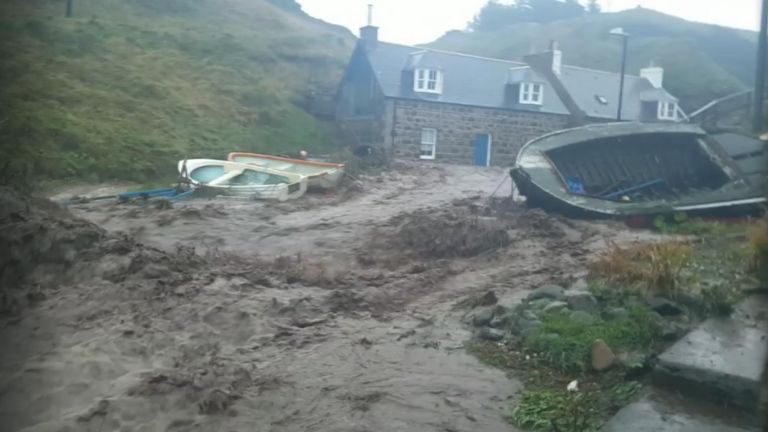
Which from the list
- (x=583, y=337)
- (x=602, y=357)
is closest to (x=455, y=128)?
(x=583, y=337)

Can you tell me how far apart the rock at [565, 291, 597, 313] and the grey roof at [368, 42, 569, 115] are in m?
15.1

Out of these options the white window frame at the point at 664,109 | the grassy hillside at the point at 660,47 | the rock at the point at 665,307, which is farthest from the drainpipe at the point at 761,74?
the white window frame at the point at 664,109

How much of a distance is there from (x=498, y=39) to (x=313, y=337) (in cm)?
2215

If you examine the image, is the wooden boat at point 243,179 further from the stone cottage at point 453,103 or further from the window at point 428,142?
the window at point 428,142

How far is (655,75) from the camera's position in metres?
12.7

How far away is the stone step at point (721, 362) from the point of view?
11.0 feet

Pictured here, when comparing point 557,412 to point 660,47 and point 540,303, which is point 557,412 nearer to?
point 540,303

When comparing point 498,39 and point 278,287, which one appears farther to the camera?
point 498,39

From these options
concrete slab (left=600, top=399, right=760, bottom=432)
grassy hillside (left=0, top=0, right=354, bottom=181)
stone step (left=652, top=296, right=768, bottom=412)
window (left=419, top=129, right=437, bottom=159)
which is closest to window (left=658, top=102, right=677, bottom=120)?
window (left=419, top=129, right=437, bottom=159)

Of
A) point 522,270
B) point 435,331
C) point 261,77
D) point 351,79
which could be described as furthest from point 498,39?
point 435,331

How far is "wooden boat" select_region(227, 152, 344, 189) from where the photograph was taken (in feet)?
40.9

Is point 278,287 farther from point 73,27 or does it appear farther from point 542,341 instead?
point 73,27

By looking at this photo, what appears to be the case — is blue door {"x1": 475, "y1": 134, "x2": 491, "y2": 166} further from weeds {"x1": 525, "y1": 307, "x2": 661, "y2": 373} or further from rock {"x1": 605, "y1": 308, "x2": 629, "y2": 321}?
weeds {"x1": 525, "y1": 307, "x2": 661, "y2": 373}

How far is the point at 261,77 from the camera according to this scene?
58.8 ft
